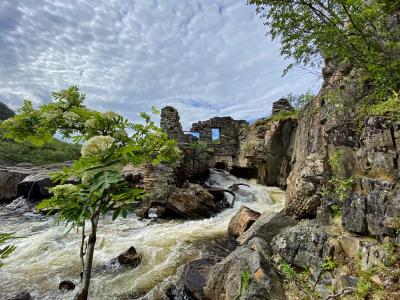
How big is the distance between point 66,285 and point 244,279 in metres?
4.14

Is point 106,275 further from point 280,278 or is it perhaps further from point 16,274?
point 280,278

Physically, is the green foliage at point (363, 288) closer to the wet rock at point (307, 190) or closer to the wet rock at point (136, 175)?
the wet rock at point (307, 190)

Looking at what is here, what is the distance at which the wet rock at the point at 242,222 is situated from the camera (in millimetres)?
8984

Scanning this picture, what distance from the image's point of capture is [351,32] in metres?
6.45

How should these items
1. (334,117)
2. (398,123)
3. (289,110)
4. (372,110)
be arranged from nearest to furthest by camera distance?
(398,123) < (372,110) < (334,117) < (289,110)

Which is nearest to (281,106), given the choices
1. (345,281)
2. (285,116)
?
(285,116)

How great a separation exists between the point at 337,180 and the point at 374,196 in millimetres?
1031

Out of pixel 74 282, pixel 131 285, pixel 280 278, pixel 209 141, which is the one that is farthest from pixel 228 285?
pixel 209 141

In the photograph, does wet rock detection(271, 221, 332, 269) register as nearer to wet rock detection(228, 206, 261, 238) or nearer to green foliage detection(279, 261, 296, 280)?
green foliage detection(279, 261, 296, 280)

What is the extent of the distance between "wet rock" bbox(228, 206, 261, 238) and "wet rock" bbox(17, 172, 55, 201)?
12.4 m

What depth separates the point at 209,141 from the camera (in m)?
23.0

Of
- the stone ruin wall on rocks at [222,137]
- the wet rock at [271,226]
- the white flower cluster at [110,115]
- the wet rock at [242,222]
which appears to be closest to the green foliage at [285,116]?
the stone ruin wall on rocks at [222,137]

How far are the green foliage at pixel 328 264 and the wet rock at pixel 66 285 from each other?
5.19 meters

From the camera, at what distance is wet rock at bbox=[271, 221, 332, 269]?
4.57m
